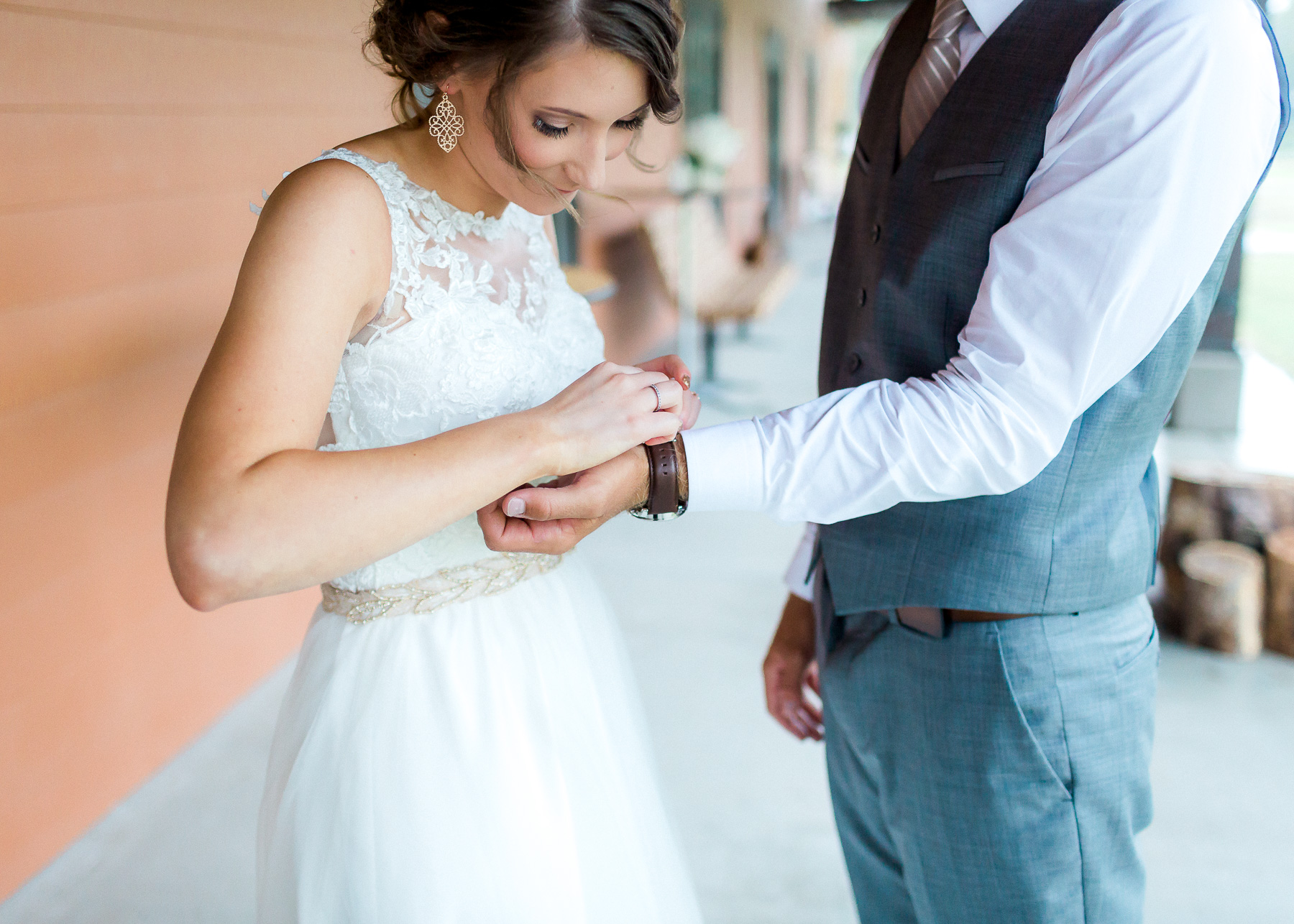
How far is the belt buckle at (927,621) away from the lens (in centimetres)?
113

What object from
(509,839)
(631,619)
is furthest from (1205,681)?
(509,839)

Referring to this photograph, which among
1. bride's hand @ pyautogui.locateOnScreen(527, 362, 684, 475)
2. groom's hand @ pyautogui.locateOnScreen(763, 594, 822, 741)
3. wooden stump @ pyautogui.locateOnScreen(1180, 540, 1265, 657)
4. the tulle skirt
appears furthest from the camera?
wooden stump @ pyautogui.locateOnScreen(1180, 540, 1265, 657)

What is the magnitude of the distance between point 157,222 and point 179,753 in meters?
1.38

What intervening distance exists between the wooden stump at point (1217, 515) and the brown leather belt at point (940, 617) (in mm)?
2426

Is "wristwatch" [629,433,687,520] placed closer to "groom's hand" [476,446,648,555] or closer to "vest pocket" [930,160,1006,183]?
"groom's hand" [476,446,648,555]

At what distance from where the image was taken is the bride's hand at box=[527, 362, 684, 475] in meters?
0.98

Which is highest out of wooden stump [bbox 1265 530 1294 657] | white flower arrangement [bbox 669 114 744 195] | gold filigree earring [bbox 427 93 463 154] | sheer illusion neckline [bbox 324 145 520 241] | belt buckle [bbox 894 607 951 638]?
white flower arrangement [bbox 669 114 744 195]

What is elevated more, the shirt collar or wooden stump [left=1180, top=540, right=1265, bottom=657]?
the shirt collar

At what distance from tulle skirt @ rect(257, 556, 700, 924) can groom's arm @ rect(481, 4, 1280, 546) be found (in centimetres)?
28

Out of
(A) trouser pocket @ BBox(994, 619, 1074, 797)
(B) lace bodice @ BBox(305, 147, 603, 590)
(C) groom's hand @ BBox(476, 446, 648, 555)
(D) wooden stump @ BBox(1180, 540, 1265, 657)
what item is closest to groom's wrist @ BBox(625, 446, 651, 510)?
(C) groom's hand @ BBox(476, 446, 648, 555)

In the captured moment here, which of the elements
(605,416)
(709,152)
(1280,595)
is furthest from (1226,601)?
(709,152)

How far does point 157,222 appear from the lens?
2359 millimetres

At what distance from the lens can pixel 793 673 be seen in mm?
1566

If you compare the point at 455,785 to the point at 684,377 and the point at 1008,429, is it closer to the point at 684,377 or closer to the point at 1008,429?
the point at 684,377
